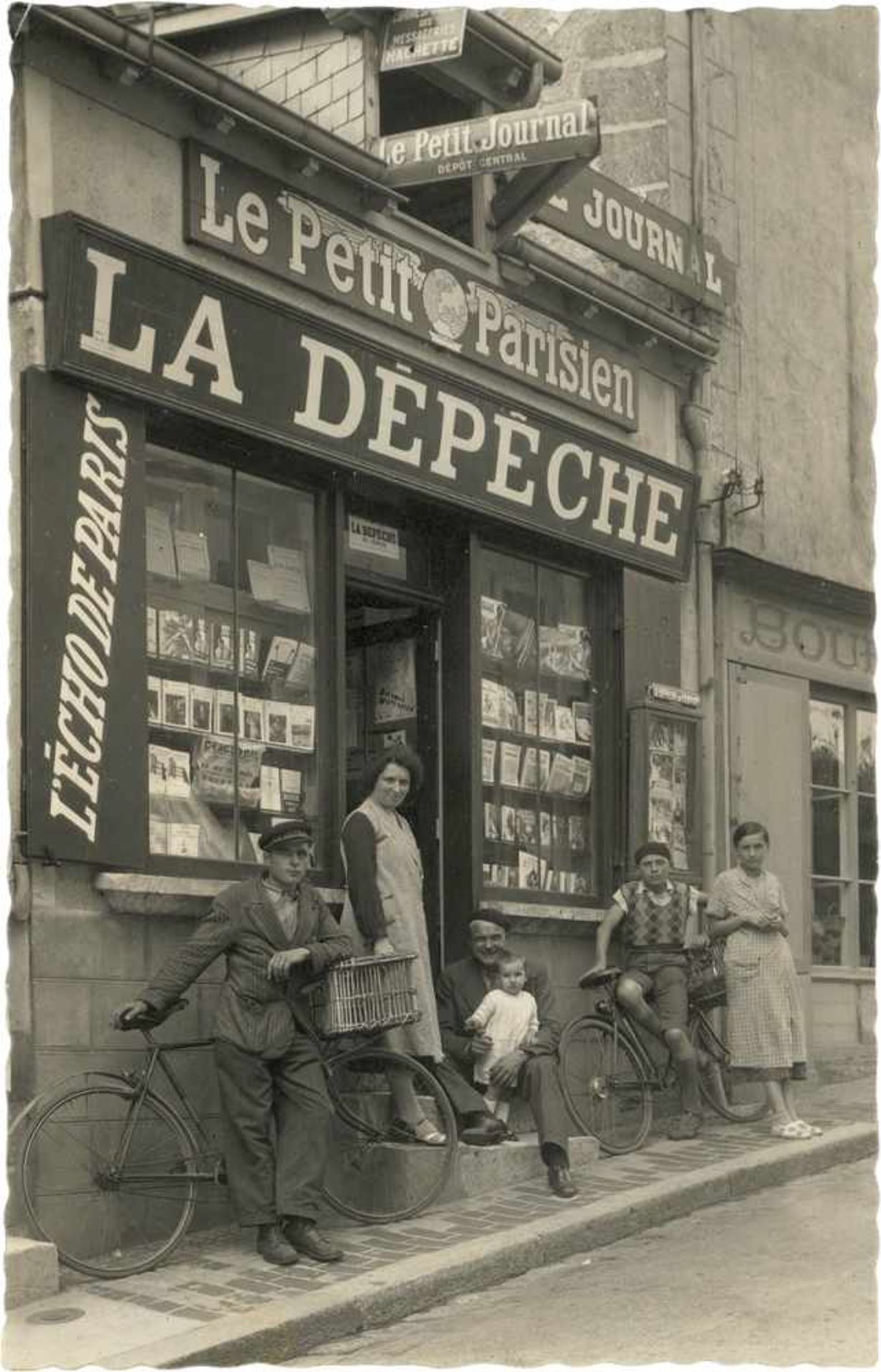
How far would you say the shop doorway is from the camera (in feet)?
32.9

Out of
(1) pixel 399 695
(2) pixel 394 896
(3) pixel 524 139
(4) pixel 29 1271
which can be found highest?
(3) pixel 524 139

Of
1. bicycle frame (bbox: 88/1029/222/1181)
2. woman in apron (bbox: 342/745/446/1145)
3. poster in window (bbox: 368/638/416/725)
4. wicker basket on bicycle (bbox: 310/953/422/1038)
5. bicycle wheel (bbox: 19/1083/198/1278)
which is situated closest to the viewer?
bicycle wheel (bbox: 19/1083/198/1278)

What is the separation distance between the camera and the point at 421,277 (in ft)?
31.3

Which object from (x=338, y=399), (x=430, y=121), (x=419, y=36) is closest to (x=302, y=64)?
(x=419, y=36)

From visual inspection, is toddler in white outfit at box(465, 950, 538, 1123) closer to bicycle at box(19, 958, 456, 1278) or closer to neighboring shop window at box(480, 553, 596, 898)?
bicycle at box(19, 958, 456, 1278)

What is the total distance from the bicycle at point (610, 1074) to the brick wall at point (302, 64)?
459 cm

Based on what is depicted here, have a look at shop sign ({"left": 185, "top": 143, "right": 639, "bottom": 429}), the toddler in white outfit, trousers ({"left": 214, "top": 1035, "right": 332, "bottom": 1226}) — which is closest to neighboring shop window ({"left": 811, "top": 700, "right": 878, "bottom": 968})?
shop sign ({"left": 185, "top": 143, "right": 639, "bottom": 429})

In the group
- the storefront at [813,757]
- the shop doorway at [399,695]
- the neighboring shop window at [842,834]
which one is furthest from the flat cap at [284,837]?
the neighboring shop window at [842,834]

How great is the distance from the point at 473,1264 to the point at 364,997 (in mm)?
1146

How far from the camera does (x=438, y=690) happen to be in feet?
33.1

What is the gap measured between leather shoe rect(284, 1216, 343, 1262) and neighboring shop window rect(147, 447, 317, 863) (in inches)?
65.1

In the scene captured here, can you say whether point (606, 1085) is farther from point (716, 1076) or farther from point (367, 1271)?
point (367, 1271)

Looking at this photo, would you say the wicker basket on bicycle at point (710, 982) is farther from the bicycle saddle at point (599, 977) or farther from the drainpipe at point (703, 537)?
the drainpipe at point (703, 537)

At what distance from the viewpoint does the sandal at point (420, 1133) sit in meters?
8.09
